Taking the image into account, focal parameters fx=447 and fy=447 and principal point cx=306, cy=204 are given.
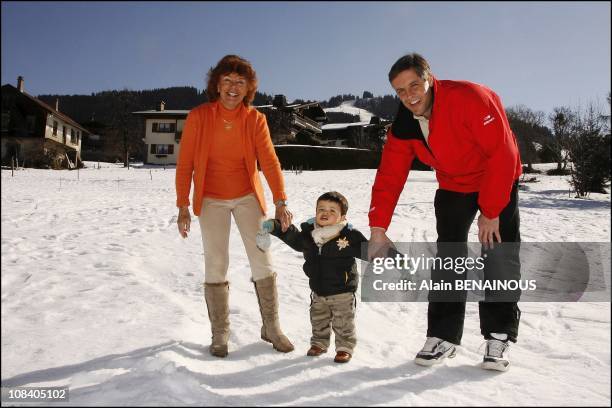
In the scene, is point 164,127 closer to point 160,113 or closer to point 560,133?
point 160,113

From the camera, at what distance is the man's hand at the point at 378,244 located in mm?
3033

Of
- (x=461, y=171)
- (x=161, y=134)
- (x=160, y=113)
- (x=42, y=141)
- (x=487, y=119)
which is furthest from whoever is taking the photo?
(x=161, y=134)

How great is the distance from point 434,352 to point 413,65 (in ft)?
5.95

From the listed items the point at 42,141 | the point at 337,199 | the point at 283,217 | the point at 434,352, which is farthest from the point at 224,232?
the point at 42,141

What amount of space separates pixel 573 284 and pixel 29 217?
924 centimetres

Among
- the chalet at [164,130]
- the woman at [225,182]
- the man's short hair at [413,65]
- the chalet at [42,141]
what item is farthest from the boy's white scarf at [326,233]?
the chalet at [164,130]

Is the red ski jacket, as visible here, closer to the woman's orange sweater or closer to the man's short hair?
the man's short hair

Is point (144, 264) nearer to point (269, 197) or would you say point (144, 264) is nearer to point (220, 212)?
point (220, 212)

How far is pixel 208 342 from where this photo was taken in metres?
3.17

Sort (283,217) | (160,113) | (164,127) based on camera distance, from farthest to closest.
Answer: (164,127)
(160,113)
(283,217)

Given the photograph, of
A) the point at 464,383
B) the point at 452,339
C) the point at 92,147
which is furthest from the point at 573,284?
the point at 92,147

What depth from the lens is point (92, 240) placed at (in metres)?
6.68

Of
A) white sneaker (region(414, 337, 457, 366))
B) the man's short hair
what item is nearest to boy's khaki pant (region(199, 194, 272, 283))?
white sneaker (region(414, 337, 457, 366))

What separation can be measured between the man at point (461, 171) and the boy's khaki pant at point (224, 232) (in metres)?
0.80
